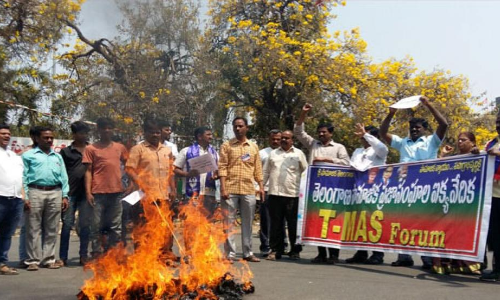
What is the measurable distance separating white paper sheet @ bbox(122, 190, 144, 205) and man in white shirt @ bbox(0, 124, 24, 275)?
4.69ft

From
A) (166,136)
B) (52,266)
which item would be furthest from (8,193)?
(166,136)

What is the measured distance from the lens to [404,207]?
8.13 m

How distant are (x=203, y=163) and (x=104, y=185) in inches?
55.9

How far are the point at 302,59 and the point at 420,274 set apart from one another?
38.1ft

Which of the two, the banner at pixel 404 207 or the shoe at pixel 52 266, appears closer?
the banner at pixel 404 207

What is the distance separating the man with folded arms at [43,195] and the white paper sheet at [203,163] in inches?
70.9

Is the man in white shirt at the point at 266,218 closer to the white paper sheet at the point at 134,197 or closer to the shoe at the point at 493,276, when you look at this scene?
the white paper sheet at the point at 134,197

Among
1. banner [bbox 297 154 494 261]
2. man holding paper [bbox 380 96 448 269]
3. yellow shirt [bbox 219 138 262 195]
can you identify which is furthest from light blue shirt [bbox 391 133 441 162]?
yellow shirt [bbox 219 138 262 195]

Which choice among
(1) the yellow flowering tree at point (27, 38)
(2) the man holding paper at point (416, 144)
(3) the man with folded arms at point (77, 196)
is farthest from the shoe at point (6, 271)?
(1) the yellow flowering tree at point (27, 38)

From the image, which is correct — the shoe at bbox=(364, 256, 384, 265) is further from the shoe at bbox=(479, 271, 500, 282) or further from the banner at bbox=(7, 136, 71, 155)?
the banner at bbox=(7, 136, 71, 155)

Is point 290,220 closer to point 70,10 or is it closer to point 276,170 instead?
point 276,170

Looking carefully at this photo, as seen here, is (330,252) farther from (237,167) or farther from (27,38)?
(27,38)

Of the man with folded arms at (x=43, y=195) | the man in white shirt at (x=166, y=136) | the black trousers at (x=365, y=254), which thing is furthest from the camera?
the man in white shirt at (x=166, y=136)

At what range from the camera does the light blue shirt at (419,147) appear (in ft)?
26.8
